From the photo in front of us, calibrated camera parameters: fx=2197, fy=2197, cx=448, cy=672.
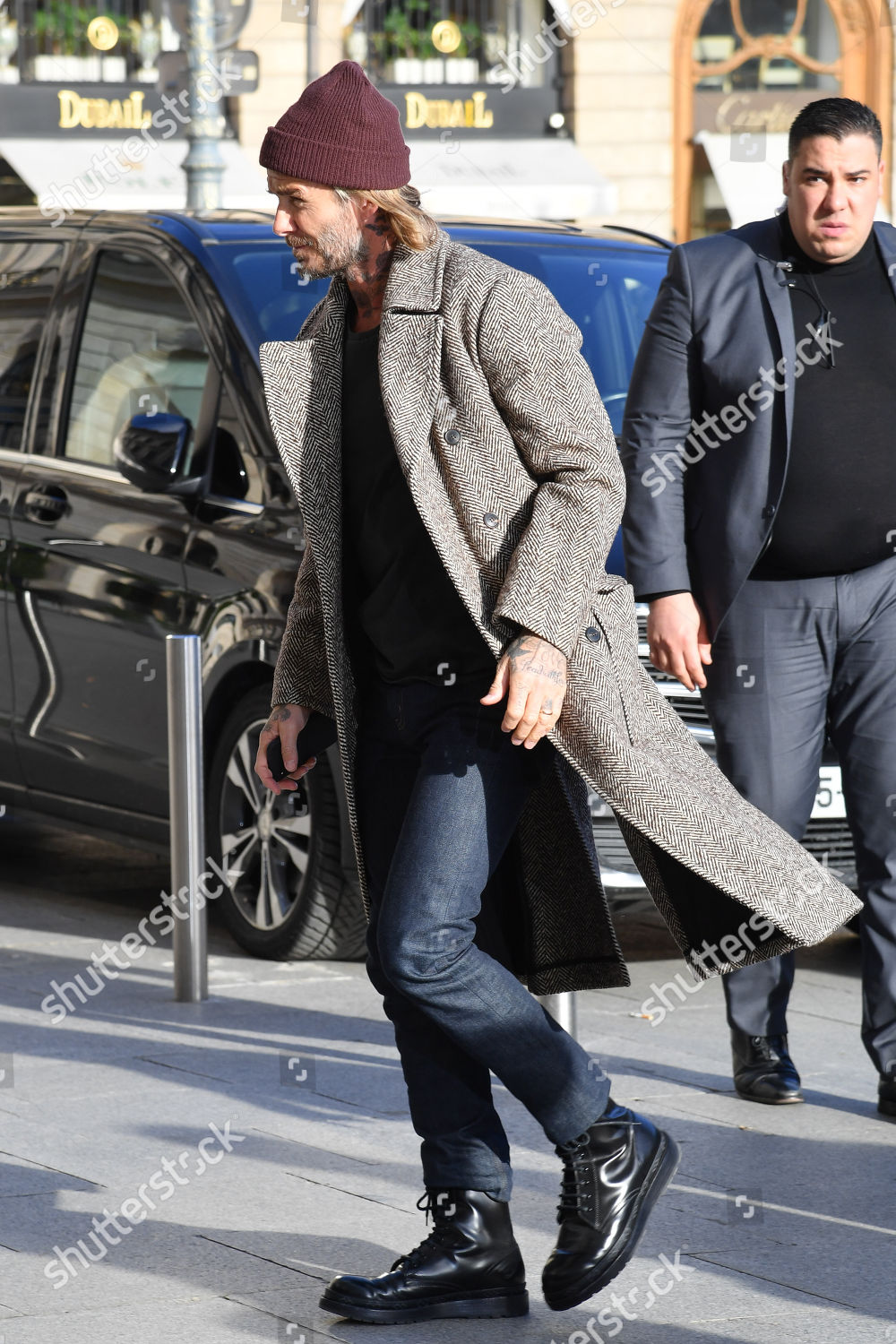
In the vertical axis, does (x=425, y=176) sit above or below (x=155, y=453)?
above

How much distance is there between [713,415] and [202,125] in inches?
298

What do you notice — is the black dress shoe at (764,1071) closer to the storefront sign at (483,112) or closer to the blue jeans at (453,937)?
the blue jeans at (453,937)

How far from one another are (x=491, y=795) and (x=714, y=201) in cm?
2183

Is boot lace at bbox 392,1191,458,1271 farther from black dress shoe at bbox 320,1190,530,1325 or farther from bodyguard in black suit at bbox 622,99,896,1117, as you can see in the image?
bodyguard in black suit at bbox 622,99,896,1117

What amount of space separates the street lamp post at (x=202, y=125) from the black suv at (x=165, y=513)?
4383 millimetres

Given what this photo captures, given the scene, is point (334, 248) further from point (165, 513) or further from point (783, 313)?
point (165, 513)

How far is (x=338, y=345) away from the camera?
3.67 metres

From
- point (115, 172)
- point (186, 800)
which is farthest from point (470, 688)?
point (115, 172)

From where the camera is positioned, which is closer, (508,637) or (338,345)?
(508,637)

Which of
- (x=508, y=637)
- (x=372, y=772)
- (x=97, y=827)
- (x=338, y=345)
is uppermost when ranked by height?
(x=338, y=345)

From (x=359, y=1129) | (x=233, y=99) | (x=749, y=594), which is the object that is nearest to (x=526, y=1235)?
(x=359, y=1129)

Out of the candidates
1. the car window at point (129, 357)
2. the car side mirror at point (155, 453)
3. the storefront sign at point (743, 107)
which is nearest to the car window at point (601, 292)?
the car window at point (129, 357)

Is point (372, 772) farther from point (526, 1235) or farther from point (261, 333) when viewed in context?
point (261, 333)

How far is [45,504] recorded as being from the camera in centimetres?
693
